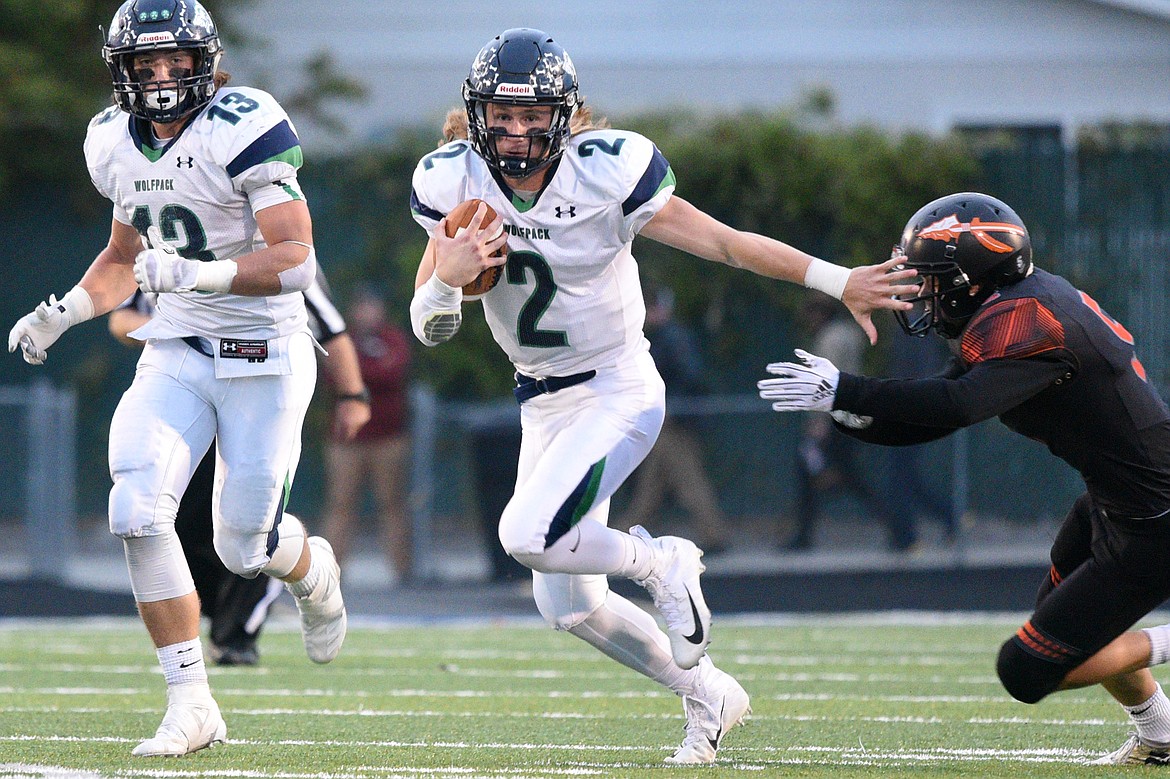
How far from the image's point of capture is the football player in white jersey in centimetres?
437

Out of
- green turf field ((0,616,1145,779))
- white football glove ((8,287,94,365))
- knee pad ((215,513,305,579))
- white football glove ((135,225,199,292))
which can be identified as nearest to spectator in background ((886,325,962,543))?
green turf field ((0,616,1145,779))

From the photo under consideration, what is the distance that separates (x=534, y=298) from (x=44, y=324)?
1390mm

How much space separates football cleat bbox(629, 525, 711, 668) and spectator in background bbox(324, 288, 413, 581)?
6158 millimetres

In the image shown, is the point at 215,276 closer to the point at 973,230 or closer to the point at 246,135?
the point at 246,135

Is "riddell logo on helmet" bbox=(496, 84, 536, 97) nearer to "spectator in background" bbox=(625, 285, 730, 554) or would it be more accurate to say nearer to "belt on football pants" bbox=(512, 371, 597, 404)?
"belt on football pants" bbox=(512, 371, 597, 404)

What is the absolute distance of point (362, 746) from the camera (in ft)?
15.1

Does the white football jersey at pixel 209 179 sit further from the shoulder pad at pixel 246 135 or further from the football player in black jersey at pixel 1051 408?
the football player in black jersey at pixel 1051 408

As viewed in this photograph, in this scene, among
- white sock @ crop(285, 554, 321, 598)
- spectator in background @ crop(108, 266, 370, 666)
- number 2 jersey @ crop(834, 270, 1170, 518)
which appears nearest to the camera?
number 2 jersey @ crop(834, 270, 1170, 518)

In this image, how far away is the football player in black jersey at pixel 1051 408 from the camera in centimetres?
410

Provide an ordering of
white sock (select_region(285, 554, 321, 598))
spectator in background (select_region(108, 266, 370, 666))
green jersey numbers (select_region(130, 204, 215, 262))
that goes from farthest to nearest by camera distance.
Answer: spectator in background (select_region(108, 266, 370, 666))
white sock (select_region(285, 554, 321, 598))
green jersey numbers (select_region(130, 204, 215, 262))

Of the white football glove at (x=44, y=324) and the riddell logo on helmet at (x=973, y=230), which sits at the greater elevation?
the riddell logo on helmet at (x=973, y=230)

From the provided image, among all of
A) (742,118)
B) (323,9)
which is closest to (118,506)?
(742,118)

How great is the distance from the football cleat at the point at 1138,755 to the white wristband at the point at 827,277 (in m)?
1.39

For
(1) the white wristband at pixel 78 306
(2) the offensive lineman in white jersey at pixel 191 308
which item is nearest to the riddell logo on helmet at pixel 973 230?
(2) the offensive lineman in white jersey at pixel 191 308
